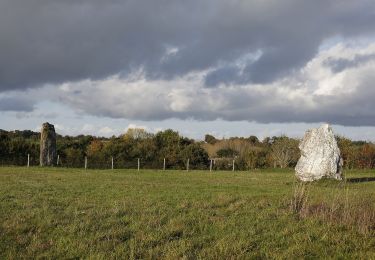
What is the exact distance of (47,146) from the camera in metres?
40.9

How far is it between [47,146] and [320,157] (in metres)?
22.9

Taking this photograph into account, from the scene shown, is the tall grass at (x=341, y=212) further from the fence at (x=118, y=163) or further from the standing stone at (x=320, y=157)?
the fence at (x=118, y=163)

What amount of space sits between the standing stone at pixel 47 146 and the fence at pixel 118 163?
→ 864 millimetres

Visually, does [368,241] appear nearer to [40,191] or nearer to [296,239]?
[296,239]

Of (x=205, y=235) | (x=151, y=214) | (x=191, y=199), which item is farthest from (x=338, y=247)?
(x=191, y=199)

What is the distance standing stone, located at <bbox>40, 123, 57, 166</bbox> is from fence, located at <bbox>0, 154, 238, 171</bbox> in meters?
0.86

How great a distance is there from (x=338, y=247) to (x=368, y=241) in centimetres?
89

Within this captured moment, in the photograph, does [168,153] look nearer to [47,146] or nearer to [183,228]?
[47,146]

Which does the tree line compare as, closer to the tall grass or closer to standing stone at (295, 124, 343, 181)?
standing stone at (295, 124, 343, 181)

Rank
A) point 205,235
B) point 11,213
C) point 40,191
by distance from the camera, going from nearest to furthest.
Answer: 1. point 205,235
2. point 11,213
3. point 40,191

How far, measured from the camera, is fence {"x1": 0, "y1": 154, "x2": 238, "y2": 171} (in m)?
41.6

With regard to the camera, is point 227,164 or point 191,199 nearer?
point 191,199

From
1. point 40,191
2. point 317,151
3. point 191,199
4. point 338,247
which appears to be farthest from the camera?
point 317,151

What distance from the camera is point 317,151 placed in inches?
1077
